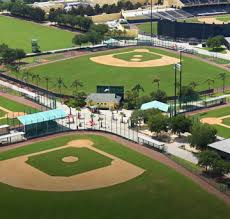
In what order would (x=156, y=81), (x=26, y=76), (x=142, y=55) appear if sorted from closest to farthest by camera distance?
(x=156, y=81)
(x=26, y=76)
(x=142, y=55)

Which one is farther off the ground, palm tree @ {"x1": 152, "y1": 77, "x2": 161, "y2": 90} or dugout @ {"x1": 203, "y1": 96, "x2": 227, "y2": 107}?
palm tree @ {"x1": 152, "y1": 77, "x2": 161, "y2": 90}

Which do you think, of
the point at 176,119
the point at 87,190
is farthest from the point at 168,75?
the point at 87,190

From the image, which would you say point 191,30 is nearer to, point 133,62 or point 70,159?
point 133,62

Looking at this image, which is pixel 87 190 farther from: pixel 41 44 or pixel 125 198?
pixel 41 44

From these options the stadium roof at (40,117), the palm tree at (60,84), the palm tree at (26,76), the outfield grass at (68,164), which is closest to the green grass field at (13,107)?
the stadium roof at (40,117)

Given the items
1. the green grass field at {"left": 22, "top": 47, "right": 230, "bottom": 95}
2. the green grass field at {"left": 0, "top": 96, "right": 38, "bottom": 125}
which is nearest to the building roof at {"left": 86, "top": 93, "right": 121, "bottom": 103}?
the green grass field at {"left": 22, "top": 47, "right": 230, "bottom": 95}

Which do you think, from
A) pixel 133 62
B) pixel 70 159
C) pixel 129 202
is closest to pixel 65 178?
pixel 70 159

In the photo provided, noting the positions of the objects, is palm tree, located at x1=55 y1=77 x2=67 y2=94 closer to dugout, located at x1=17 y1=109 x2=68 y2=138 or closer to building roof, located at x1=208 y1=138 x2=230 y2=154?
dugout, located at x1=17 y1=109 x2=68 y2=138
